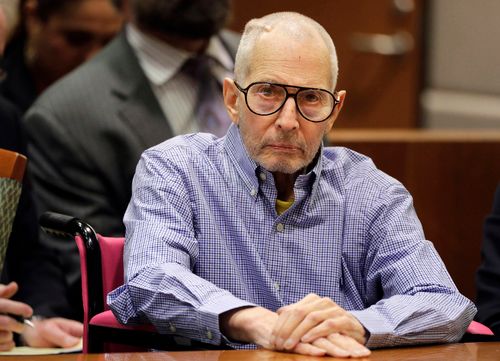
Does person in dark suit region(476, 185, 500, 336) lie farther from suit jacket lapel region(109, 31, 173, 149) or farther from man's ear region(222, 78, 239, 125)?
suit jacket lapel region(109, 31, 173, 149)

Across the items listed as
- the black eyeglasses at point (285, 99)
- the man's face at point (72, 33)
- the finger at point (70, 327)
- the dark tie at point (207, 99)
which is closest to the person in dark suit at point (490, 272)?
the black eyeglasses at point (285, 99)

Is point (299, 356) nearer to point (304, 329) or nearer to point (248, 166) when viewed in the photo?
point (304, 329)

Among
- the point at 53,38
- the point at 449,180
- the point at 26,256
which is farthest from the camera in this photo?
the point at 53,38

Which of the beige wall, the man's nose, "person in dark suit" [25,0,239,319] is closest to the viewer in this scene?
the man's nose

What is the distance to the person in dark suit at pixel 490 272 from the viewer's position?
269 cm

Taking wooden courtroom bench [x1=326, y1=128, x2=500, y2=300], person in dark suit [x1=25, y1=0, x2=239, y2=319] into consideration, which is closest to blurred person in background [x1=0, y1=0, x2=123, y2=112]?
person in dark suit [x1=25, y1=0, x2=239, y2=319]

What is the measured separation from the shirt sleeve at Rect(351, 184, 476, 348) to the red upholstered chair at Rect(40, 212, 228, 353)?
309 mm

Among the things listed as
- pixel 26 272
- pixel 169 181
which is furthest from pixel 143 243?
pixel 26 272

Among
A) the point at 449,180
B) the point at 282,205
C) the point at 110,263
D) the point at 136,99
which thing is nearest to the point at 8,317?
the point at 110,263

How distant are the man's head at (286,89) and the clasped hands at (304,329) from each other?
1.24 ft

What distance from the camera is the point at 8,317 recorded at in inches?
96.3

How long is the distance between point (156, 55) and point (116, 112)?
0.87 feet

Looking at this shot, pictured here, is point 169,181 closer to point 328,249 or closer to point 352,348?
point 328,249

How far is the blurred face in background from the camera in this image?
4008 mm
